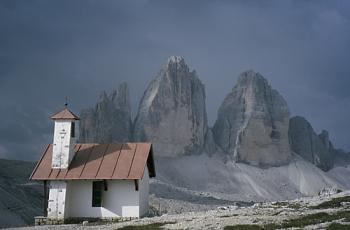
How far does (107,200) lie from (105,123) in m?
126

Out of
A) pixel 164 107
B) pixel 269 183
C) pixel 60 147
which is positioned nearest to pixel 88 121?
pixel 164 107

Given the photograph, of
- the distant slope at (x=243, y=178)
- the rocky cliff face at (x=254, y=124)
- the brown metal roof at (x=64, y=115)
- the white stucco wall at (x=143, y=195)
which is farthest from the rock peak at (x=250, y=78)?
the brown metal roof at (x=64, y=115)

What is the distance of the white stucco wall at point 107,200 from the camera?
3469 cm

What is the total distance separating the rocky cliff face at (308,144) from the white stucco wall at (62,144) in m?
165

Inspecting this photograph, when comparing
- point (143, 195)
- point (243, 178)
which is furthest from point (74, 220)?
point (243, 178)

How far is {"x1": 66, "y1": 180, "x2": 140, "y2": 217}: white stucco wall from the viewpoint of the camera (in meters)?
34.7

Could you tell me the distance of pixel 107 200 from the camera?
3488cm

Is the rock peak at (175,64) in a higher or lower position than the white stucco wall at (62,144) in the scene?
higher

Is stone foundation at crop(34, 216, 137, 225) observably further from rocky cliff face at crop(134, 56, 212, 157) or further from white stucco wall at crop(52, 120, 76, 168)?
rocky cliff face at crop(134, 56, 212, 157)

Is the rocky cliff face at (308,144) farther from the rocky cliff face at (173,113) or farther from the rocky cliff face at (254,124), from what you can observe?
the rocky cliff face at (173,113)

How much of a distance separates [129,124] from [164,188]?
5525cm

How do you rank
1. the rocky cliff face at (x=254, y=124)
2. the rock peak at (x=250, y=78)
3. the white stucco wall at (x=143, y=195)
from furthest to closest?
the rock peak at (x=250, y=78), the rocky cliff face at (x=254, y=124), the white stucco wall at (x=143, y=195)

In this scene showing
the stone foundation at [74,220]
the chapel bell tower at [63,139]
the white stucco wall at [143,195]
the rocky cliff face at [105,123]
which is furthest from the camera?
the rocky cliff face at [105,123]

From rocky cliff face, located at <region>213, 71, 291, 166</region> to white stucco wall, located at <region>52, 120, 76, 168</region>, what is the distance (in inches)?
5505
